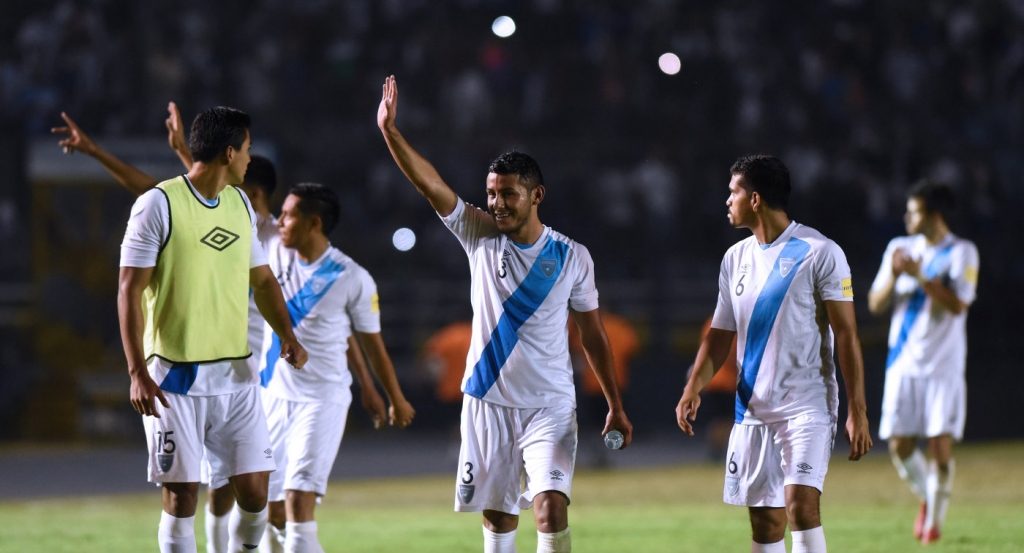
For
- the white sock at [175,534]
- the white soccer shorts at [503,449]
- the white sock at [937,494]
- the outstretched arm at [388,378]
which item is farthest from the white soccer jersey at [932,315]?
the white sock at [175,534]

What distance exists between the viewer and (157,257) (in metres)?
5.77

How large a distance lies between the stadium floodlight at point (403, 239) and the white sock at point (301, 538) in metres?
12.6

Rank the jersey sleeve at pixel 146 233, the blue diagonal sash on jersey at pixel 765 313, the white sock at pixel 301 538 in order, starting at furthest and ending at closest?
the white sock at pixel 301 538 → the blue diagonal sash on jersey at pixel 765 313 → the jersey sleeve at pixel 146 233

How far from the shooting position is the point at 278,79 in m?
21.0

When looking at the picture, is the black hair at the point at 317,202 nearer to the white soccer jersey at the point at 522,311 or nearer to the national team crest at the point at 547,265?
the white soccer jersey at the point at 522,311

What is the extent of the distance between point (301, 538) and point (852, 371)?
10.2 ft

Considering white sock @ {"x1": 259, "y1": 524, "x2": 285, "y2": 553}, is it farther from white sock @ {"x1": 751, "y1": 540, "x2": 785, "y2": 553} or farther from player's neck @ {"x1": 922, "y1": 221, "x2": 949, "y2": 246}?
player's neck @ {"x1": 922, "y1": 221, "x2": 949, "y2": 246}

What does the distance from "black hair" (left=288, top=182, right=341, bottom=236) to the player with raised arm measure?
0.36 m

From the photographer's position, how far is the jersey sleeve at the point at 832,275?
19.4 ft

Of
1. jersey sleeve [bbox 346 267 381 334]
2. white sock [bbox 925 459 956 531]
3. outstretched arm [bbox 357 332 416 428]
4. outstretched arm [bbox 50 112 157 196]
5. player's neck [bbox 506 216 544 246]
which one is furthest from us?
white sock [bbox 925 459 956 531]

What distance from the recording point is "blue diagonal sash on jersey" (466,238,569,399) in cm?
605

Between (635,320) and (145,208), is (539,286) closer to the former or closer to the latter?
(145,208)

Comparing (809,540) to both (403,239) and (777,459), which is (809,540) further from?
(403,239)

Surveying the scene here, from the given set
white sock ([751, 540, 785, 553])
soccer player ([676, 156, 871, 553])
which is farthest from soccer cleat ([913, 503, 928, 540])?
white sock ([751, 540, 785, 553])
